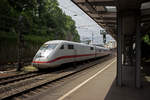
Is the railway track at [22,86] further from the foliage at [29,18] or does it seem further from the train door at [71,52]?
the foliage at [29,18]

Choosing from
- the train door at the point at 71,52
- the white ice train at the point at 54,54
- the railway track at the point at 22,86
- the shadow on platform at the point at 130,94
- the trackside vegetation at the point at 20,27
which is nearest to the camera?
the shadow on platform at the point at 130,94

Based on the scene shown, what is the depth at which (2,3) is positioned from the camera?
846 inches

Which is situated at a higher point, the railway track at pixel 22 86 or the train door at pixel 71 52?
the train door at pixel 71 52

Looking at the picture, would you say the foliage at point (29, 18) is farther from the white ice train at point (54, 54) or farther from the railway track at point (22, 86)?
the railway track at point (22, 86)

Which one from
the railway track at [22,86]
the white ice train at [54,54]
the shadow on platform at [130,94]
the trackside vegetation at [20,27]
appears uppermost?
the trackside vegetation at [20,27]

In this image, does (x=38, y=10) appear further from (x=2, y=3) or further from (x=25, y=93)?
(x=25, y=93)

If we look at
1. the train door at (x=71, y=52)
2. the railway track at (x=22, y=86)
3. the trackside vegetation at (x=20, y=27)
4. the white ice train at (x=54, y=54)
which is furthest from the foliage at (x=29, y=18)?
the railway track at (x=22, y=86)

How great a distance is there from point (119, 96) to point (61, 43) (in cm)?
833

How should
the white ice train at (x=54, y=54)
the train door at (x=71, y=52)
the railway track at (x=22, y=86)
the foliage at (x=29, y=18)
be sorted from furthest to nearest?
the foliage at (x=29, y=18), the train door at (x=71, y=52), the white ice train at (x=54, y=54), the railway track at (x=22, y=86)

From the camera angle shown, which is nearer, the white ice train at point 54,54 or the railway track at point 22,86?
the railway track at point 22,86

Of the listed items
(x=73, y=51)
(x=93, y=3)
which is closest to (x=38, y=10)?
(x=73, y=51)

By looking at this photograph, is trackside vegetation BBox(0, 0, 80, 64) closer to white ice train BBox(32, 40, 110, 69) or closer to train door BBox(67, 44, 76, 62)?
white ice train BBox(32, 40, 110, 69)

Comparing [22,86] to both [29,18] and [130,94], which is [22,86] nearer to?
[130,94]

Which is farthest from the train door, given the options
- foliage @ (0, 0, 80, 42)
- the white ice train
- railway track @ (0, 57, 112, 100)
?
foliage @ (0, 0, 80, 42)
